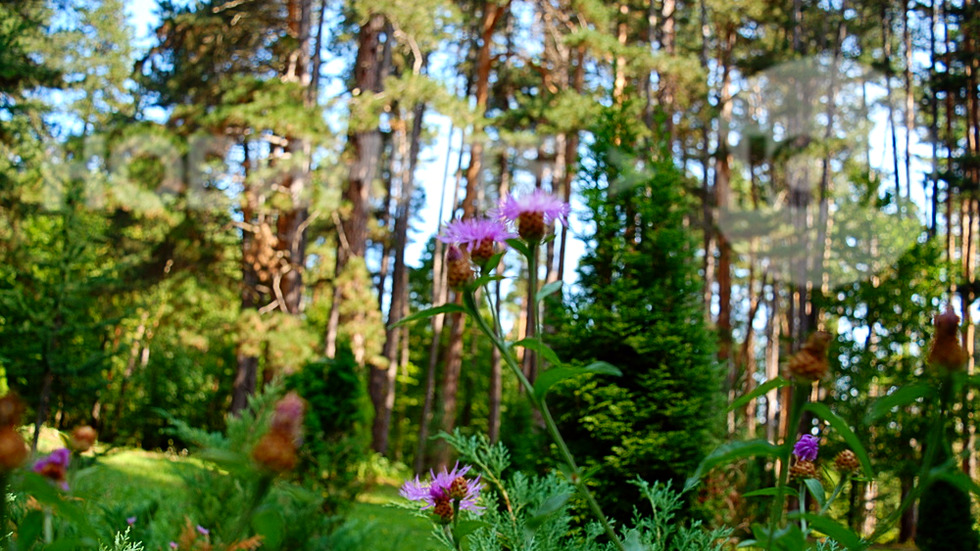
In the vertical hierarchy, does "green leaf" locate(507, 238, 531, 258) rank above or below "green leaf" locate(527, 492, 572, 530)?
above

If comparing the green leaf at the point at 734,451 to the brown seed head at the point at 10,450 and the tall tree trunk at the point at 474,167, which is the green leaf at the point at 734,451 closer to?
the brown seed head at the point at 10,450

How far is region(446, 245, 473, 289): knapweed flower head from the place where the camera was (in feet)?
3.54

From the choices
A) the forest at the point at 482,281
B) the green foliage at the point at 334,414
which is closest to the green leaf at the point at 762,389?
the forest at the point at 482,281

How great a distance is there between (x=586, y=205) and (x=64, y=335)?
190 inches

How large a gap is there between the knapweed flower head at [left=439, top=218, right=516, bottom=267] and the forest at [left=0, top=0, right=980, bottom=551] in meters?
0.01

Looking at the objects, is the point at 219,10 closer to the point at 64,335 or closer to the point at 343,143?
the point at 343,143

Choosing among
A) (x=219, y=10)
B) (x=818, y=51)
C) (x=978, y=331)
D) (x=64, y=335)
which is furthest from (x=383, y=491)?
(x=818, y=51)

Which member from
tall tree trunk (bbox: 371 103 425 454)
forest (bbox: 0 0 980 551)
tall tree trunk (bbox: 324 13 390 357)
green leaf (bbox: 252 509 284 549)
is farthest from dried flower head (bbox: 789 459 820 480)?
tall tree trunk (bbox: 371 103 425 454)

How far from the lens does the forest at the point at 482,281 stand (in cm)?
121

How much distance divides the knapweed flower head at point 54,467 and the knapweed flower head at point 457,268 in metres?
0.57

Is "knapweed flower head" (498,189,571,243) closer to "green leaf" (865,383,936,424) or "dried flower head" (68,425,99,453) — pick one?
"green leaf" (865,383,936,424)

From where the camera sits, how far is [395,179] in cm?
1875

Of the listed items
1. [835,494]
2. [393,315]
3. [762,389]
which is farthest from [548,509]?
[393,315]

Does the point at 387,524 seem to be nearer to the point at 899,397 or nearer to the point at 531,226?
the point at 531,226
